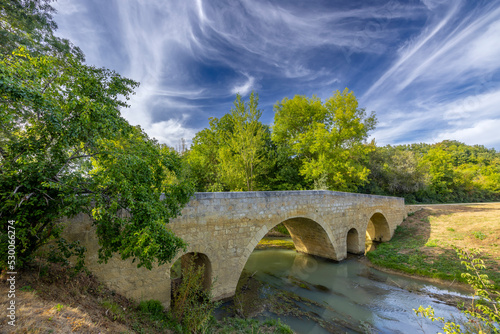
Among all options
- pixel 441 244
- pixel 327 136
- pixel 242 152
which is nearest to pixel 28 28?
pixel 242 152

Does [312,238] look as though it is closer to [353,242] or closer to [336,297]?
[353,242]

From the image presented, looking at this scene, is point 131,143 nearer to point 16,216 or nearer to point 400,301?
point 16,216

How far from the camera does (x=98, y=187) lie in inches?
156

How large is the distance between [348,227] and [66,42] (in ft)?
47.3

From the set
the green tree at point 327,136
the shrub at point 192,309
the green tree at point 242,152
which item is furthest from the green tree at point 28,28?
the green tree at point 327,136

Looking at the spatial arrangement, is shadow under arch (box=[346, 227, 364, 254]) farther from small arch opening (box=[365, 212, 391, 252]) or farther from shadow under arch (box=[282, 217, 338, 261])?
small arch opening (box=[365, 212, 391, 252])

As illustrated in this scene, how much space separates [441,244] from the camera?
12281 mm

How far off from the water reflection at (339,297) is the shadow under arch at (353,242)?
104 centimetres

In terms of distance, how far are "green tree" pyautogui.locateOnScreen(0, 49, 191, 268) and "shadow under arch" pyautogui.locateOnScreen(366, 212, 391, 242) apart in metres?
15.7

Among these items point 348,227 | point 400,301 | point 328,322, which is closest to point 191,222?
point 328,322

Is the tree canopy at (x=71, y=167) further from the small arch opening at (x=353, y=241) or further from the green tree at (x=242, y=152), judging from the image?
the small arch opening at (x=353, y=241)

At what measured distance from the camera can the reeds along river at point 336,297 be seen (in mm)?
6758

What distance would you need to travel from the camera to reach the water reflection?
22.1ft

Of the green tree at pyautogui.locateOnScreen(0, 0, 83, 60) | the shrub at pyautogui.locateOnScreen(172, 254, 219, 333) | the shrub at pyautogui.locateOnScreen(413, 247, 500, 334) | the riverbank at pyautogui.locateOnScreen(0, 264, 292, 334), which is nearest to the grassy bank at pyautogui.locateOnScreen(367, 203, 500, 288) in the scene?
the shrub at pyautogui.locateOnScreen(413, 247, 500, 334)
